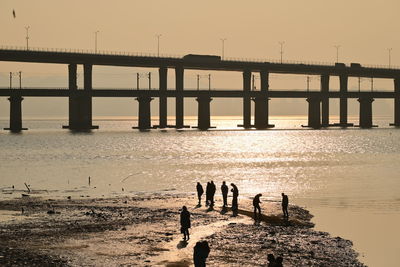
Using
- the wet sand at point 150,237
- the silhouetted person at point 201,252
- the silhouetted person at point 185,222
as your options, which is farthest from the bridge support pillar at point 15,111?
the silhouetted person at point 201,252

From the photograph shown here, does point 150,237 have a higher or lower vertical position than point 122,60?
lower

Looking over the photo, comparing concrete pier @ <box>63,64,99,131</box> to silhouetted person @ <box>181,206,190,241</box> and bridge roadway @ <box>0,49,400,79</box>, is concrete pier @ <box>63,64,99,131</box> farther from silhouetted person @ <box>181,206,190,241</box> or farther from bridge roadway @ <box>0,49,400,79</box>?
silhouetted person @ <box>181,206,190,241</box>

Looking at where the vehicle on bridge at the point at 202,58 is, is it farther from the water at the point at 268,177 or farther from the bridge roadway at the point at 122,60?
the water at the point at 268,177

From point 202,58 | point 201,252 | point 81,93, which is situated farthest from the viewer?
point 202,58

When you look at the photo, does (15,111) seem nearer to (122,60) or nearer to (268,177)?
(122,60)

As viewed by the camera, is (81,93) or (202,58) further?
(202,58)

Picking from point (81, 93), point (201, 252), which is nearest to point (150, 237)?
point (201, 252)

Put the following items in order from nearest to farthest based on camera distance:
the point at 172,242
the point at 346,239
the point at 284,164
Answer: the point at 172,242 → the point at 346,239 → the point at 284,164

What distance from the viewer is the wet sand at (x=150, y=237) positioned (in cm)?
2902

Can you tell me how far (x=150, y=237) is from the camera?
3366 centimetres

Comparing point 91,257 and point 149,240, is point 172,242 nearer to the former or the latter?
point 149,240

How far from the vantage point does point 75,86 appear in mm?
173875

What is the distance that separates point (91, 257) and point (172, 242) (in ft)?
14.2

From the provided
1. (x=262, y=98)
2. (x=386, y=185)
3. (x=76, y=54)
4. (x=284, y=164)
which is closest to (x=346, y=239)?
(x=386, y=185)
